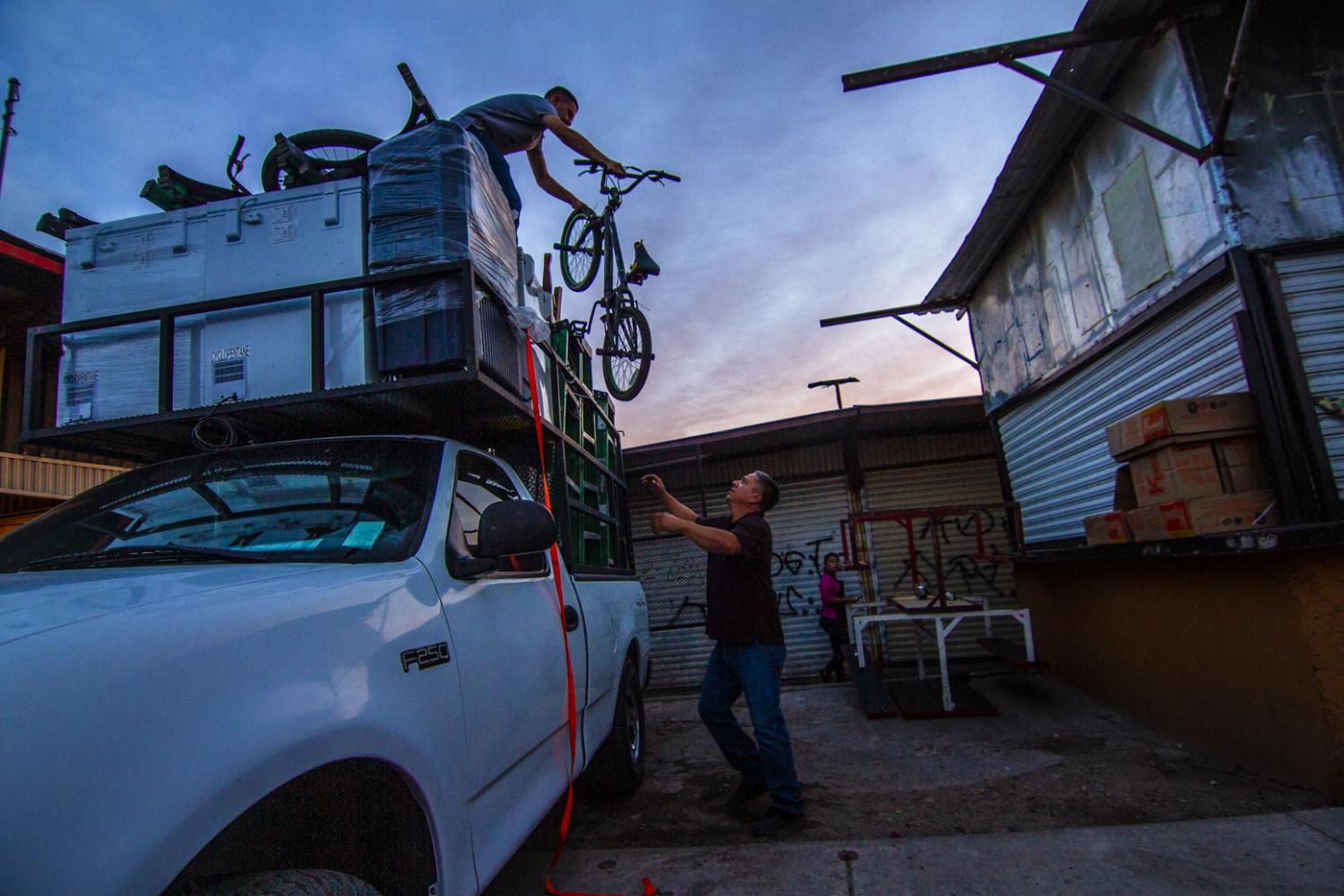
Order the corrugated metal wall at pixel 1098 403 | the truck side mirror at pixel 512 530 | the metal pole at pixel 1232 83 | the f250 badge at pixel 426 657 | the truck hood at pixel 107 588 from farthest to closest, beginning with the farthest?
the corrugated metal wall at pixel 1098 403
the metal pole at pixel 1232 83
the truck side mirror at pixel 512 530
the f250 badge at pixel 426 657
the truck hood at pixel 107 588

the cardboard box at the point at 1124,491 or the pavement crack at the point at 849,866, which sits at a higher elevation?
the cardboard box at the point at 1124,491

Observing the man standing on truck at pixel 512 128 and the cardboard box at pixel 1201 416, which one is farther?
the cardboard box at pixel 1201 416

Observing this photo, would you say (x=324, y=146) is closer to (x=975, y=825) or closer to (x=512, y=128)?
(x=512, y=128)

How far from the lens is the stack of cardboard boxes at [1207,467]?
4.33 metres

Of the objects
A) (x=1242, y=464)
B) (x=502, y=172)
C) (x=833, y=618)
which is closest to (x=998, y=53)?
(x=1242, y=464)

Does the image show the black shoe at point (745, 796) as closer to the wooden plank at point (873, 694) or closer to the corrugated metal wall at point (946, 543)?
the wooden plank at point (873, 694)

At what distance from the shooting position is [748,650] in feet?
12.8

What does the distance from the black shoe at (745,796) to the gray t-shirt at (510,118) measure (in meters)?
3.99

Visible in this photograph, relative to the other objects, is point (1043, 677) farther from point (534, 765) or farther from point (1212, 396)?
point (534, 765)

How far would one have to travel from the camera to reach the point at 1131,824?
358 cm

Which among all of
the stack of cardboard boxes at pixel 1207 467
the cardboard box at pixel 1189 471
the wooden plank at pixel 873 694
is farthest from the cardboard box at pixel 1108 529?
the wooden plank at pixel 873 694

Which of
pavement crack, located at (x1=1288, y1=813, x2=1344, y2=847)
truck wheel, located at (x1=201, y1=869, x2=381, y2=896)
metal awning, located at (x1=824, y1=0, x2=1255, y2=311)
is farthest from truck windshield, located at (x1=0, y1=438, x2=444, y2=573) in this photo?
metal awning, located at (x1=824, y1=0, x2=1255, y2=311)

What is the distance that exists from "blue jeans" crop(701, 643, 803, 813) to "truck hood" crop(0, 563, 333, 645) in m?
2.57

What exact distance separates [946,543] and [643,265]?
20.3ft
